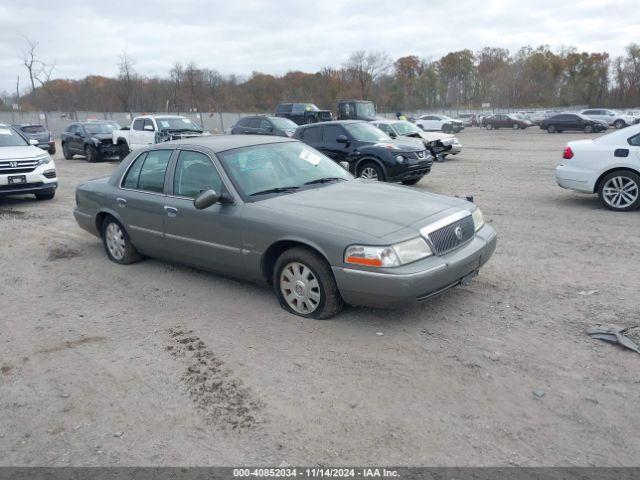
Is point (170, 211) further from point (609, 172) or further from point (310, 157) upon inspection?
point (609, 172)

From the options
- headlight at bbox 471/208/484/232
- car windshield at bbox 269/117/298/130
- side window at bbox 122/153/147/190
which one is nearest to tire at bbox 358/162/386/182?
side window at bbox 122/153/147/190

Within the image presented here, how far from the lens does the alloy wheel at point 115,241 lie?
6700 millimetres

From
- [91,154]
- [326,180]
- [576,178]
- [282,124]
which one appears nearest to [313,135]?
[576,178]

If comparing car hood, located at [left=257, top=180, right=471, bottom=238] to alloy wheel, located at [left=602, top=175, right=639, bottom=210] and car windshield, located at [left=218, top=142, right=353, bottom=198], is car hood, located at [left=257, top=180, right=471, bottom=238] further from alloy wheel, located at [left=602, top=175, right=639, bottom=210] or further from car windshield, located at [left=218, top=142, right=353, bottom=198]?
alloy wheel, located at [left=602, top=175, right=639, bottom=210]

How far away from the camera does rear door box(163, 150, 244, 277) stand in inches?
206

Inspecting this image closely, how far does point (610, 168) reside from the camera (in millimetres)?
9031

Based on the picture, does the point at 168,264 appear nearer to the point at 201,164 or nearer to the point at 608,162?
the point at 201,164

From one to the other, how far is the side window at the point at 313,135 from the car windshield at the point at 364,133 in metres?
0.67

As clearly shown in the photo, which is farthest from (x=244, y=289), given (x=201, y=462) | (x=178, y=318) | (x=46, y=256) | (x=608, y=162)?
(x=608, y=162)

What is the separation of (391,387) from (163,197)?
341 centimetres

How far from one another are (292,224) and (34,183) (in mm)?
8771

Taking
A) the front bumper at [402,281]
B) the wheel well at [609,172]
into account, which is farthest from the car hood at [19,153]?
the wheel well at [609,172]

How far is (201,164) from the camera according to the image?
5629 millimetres

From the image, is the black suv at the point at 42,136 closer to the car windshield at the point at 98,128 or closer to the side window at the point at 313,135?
the car windshield at the point at 98,128
